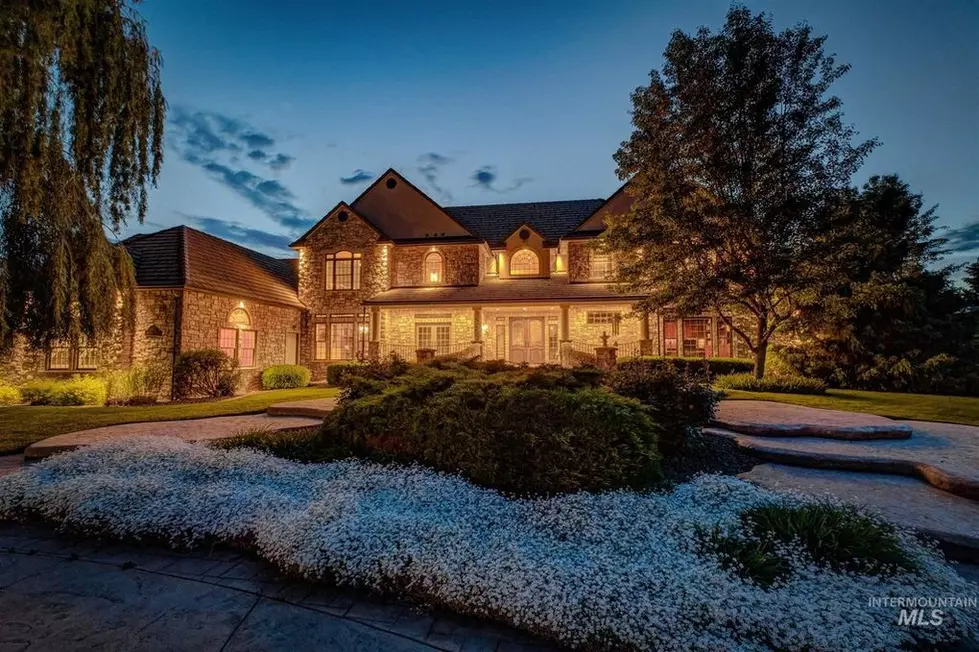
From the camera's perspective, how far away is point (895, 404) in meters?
9.46

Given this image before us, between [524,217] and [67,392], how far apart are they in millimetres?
18830

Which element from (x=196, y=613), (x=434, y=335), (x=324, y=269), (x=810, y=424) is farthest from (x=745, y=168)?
(x=324, y=269)

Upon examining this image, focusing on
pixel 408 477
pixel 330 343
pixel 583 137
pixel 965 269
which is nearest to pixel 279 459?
pixel 408 477

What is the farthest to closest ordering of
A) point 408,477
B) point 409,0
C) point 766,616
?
point 409,0 → point 408,477 → point 766,616

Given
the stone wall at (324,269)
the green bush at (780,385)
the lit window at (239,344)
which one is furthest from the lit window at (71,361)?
the green bush at (780,385)

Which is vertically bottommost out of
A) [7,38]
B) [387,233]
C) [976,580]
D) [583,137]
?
[976,580]

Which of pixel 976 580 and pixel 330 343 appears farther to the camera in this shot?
pixel 330 343

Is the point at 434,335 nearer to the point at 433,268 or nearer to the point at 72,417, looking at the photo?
the point at 433,268

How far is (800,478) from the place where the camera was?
15.5ft

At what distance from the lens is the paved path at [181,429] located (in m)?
5.89

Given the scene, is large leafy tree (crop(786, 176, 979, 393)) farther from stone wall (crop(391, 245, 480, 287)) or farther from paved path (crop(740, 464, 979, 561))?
stone wall (crop(391, 245, 480, 287))

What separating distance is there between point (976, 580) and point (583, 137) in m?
31.4

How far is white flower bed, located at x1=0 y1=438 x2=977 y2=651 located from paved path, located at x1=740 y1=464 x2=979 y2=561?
18.8 inches

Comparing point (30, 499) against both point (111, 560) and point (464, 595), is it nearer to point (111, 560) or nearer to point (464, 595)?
point (111, 560)
